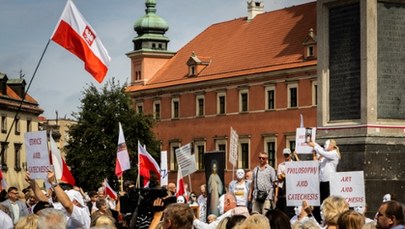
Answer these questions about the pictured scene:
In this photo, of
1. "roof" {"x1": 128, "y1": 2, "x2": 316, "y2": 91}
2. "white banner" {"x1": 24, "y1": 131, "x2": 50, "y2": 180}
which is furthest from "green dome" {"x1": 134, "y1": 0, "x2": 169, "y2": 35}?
"white banner" {"x1": 24, "y1": 131, "x2": 50, "y2": 180}

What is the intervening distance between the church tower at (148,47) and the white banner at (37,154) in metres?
81.1

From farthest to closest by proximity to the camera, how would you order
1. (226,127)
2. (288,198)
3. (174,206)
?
(226,127) < (288,198) < (174,206)

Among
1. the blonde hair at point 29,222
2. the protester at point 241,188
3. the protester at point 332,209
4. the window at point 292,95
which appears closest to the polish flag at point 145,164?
the protester at point 241,188

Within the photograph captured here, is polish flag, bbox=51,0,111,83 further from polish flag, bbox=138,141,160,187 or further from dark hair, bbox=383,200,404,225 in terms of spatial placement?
polish flag, bbox=138,141,160,187

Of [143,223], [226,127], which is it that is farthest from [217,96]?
[143,223]

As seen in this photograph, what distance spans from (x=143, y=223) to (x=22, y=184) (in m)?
92.0

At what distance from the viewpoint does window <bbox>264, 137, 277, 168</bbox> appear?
81.4m

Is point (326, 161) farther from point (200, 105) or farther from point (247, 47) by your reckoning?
point (200, 105)

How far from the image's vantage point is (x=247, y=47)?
89812mm

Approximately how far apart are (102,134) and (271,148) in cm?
1071

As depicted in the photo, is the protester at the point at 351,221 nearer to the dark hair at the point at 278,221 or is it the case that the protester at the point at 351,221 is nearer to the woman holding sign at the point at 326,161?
the dark hair at the point at 278,221

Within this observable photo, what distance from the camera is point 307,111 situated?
3076 inches

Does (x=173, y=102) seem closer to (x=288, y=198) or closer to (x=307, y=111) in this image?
(x=307, y=111)

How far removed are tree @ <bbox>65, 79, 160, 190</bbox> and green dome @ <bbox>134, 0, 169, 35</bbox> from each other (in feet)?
99.1
